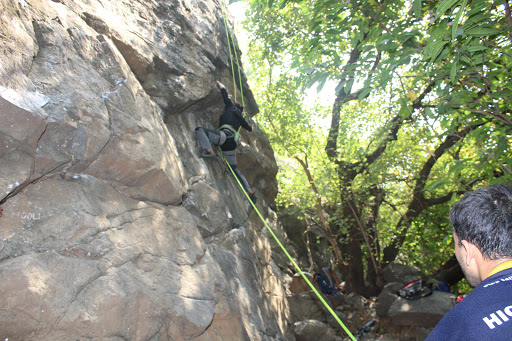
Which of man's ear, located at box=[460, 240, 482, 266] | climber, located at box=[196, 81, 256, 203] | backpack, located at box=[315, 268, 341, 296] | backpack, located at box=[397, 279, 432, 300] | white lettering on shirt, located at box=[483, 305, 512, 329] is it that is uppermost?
climber, located at box=[196, 81, 256, 203]

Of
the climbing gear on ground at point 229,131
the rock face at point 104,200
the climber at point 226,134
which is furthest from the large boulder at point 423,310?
the climbing gear on ground at point 229,131

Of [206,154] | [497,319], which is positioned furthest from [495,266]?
[206,154]

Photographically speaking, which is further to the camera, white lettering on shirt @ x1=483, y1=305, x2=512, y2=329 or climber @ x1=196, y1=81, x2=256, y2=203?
climber @ x1=196, y1=81, x2=256, y2=203

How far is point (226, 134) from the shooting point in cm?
591

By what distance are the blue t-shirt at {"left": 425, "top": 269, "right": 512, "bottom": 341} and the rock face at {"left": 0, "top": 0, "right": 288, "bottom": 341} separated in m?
2.48

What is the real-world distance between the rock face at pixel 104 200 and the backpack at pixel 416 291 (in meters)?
4.83

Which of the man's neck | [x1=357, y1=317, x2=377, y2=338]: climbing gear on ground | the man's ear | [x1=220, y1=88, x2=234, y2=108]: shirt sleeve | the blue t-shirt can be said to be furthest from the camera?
[x1=357, y1=317, x2=377, y2=338]: climbing gear on ground

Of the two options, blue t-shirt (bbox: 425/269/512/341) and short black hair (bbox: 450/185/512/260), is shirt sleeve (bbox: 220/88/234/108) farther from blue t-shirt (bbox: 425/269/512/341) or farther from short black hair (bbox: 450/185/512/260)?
blue t-shirt (bbox: 425/269/512/341)

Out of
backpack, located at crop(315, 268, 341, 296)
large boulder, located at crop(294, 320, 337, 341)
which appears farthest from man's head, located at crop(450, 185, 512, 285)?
backpack, located at crop(315, 268, 341, 296)

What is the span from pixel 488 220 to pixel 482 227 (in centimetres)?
4

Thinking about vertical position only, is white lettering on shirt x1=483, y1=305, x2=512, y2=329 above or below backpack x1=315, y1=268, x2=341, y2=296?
above

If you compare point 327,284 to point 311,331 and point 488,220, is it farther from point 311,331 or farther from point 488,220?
point 488,220

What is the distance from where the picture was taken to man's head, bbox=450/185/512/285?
139cm

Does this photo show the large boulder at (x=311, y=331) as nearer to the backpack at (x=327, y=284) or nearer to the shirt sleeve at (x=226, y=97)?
the backpack at (x=327, y=284)
